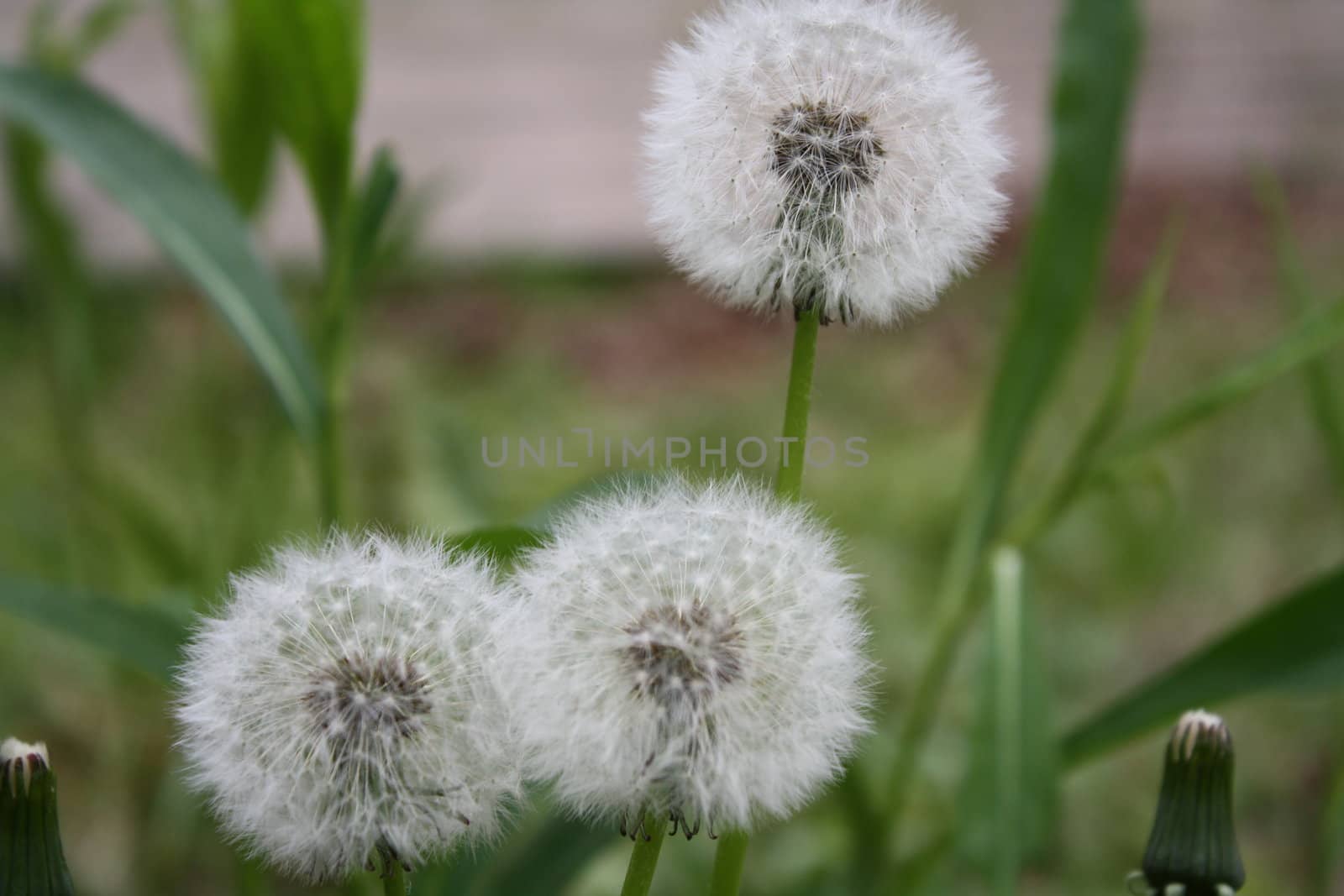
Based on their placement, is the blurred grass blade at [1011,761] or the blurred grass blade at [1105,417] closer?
the blurred grass blade at [1011,761]

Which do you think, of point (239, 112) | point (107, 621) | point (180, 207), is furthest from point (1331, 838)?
point (239, 112)

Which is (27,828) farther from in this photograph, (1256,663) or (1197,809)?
(1256,663)

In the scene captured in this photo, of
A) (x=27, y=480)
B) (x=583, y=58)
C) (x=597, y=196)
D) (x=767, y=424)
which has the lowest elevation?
(x=27, y=480)

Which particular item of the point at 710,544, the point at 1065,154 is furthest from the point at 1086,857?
the point at 710,544

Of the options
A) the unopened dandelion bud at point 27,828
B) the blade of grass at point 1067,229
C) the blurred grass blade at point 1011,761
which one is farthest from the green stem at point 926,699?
the unopened dandelion bud at point 27,828

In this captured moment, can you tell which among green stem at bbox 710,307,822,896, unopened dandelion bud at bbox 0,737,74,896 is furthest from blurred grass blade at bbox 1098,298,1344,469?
unopened dandelion bud at bbox 0,737,74,896

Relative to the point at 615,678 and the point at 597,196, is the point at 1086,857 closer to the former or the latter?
the point at 615,678

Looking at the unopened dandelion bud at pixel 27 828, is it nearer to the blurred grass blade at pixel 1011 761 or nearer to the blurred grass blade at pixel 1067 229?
the blurred grass blade at pixel 1011 761
